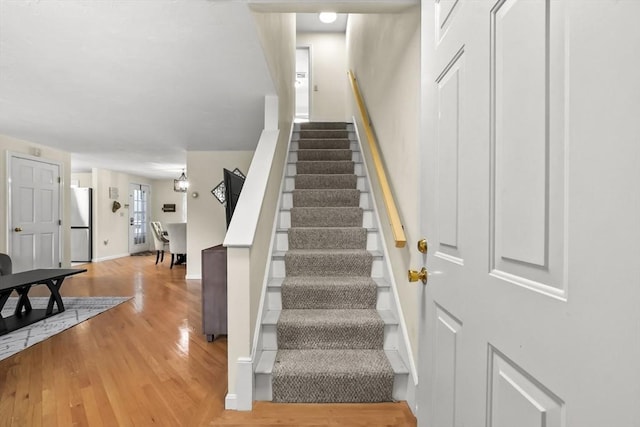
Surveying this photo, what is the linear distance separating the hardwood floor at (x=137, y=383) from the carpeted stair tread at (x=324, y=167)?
6.50 feet

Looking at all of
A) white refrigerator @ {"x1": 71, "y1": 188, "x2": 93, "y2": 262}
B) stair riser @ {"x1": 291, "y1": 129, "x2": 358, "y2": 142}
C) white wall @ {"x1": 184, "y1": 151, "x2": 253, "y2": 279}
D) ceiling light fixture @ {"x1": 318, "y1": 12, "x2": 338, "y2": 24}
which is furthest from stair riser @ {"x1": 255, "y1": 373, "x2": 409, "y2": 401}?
white refrigerator @ {"x1": 71, "y1": 188, "x2": 93, "y2": 262}

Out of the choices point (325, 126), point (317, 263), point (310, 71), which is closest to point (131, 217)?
point (310, 71)

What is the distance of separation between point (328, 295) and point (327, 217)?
35.4 inches

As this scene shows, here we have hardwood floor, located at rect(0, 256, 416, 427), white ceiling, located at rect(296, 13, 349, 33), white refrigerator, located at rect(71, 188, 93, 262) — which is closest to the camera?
hardwood floor, located at rect(0, 256, 416, 427)

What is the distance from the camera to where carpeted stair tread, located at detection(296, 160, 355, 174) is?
143 inches

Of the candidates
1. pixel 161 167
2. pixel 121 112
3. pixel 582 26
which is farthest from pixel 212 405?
pixel 161 167

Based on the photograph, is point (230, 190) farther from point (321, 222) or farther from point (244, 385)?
point (244, 385)

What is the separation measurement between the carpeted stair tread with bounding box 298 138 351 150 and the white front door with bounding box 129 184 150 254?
6644mm

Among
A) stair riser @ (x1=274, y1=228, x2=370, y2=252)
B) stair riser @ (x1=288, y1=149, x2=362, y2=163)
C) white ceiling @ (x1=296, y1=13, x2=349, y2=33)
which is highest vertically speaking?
white ceiling @ (x1=296, y1=13, x2=349, y2=33)

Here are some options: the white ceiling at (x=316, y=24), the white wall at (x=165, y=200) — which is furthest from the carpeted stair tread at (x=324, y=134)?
the white wall at (x=165, y=200)

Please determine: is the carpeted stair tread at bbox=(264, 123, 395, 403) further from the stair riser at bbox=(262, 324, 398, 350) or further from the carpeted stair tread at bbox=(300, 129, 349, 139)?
the carpeted stair tread at bbox=(300, 129, 349, 139)

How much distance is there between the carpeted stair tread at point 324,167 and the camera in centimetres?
362

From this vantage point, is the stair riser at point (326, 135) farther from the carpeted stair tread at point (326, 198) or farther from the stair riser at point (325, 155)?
the carpeted stair tread at point (326, 198)

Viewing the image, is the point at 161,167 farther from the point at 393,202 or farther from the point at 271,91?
the point at 393,202
